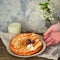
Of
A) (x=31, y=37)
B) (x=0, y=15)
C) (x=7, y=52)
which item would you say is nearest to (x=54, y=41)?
(x=31, y=37)

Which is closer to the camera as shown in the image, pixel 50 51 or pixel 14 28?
pixel 50 51

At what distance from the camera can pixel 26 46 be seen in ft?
2.54

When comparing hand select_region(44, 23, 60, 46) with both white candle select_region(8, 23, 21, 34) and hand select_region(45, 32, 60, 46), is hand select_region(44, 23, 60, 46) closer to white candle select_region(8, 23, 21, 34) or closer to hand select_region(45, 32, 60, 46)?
hand select_region(45, 32, 60, 46)

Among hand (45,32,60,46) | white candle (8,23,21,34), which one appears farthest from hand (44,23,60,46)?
white candle (8,23,21,34)

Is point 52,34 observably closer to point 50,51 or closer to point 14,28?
point 50,51

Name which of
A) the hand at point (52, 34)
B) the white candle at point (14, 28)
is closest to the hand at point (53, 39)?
the hand at point (52, 34)

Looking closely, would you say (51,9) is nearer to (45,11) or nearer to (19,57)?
(45,11)

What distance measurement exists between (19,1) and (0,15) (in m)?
0.12

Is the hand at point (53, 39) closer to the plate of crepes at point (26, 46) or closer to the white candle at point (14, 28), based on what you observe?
the plate of crepes at point (26, 46)

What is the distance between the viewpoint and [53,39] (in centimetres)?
81

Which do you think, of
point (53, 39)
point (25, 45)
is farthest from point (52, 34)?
point (25, 45)

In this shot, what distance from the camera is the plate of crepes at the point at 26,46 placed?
75 cm

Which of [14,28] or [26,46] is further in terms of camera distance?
[14,28]

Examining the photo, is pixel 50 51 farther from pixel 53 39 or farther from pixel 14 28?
pixel 14 28
